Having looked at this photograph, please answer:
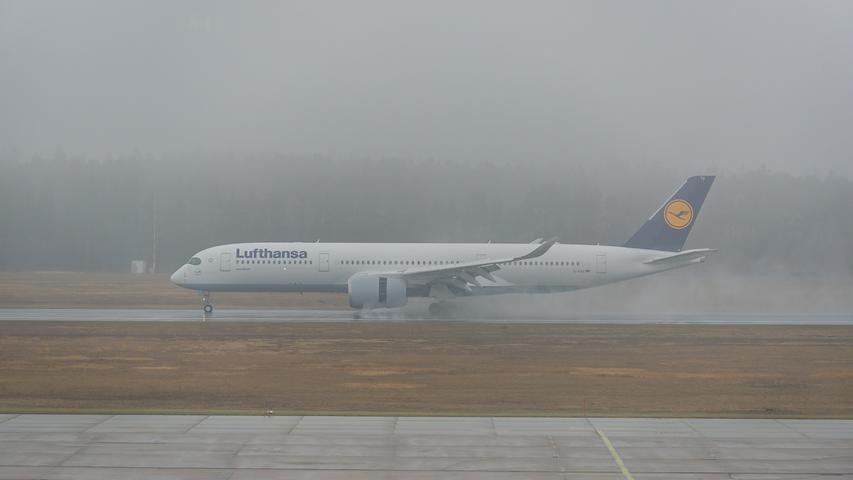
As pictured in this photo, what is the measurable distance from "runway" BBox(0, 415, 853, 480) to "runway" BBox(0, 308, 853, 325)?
2301 centimetres

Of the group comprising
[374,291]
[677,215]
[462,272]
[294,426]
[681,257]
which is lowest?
[294,426]

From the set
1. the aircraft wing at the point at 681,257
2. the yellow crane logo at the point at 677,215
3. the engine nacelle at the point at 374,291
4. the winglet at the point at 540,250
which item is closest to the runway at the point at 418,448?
the engine nacelle at the point at 374,291

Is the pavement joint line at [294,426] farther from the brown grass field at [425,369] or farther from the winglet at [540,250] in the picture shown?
the winglet at [540,250]

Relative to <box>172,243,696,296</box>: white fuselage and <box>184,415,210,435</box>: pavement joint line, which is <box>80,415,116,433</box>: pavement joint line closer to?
<box>184,415,210,435</box>: pavement joint line

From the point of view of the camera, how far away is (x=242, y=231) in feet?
302

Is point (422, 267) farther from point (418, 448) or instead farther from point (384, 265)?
point (418, 448)

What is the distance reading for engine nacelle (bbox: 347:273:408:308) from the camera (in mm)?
40938

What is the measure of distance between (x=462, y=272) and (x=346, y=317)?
6.26 meters

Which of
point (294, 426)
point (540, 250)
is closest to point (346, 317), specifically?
point (540, 250)

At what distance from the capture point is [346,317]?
40.5 metres

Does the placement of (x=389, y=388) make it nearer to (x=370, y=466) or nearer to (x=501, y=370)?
(x=501, y=370)

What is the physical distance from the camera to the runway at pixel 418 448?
11.9 metres

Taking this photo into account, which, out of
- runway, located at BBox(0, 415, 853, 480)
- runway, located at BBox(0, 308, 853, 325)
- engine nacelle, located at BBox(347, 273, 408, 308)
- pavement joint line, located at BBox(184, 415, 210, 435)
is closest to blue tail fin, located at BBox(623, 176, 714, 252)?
runway, located at BBox(0, 308, 853, 325)

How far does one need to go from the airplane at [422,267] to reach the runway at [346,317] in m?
1.23
